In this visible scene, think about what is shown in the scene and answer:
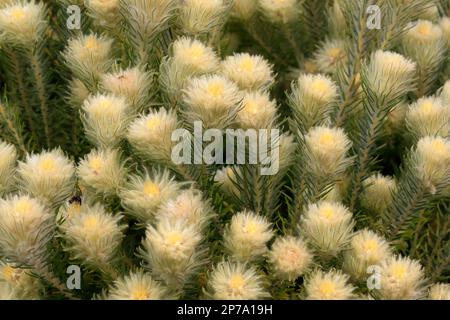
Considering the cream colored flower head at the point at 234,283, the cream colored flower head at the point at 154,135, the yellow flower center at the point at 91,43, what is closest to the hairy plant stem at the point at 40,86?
the yellow flower center at the point at 91,43

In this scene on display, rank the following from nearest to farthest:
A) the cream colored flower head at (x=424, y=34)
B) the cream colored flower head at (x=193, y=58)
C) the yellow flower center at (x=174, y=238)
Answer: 1. the yellow flower center at (x=174, y=238)
2. the cream colored flower head at (x=193, y=58)
3. the cream colored flower head at (x=424, y=34)

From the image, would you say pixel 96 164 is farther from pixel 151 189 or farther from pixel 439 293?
pixel 439 293

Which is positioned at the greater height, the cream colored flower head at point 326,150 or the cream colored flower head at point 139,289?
the cream colored flower head at point 326,150

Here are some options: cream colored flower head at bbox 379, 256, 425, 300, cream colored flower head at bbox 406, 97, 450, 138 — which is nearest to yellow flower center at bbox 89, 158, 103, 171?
cream colored flower head at bbox 379, 256, 425, 300

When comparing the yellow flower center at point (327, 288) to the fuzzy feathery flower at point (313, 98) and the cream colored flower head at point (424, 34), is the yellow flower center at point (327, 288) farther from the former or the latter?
the cream colored flower head at point (424, 34)

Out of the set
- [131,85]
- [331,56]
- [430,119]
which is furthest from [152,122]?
[331,56]

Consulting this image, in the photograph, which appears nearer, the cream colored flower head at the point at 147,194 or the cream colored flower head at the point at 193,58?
the cream colored flower head at the point at 147,194
